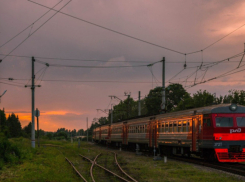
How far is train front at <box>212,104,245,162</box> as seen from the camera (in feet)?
59.4

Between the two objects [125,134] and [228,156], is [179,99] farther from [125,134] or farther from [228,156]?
[228,156]

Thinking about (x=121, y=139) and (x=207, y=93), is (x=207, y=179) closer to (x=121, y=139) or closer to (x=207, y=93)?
(x=121, y=139)

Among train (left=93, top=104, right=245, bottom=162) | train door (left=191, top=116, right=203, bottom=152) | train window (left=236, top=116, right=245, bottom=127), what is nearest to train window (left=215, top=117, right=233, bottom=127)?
train (left=93, top=104, right=245, bottom=162)

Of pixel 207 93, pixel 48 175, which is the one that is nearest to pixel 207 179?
pixel 48 175

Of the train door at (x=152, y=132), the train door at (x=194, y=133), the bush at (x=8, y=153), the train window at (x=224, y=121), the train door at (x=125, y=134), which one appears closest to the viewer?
the train window at (x=224, y=121)

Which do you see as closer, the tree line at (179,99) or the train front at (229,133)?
the train front at (229,133)

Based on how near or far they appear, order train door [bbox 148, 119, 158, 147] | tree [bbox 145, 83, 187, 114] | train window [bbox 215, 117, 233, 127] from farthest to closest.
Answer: tree [bbox 145, 83, 187, 114] → train door [bbox 148, 119, 158, 147] → train window [bbox 215, 117, 233, 127]

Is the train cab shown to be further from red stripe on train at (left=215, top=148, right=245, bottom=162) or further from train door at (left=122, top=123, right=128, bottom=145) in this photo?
train door at (left=122, top=123, right=128, bottom=145)

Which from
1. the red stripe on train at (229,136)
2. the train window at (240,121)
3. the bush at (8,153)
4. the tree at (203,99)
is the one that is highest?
the tree at (203,99)

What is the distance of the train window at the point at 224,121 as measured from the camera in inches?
726

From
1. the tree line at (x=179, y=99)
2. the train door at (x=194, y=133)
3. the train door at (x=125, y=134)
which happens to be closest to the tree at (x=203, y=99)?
the tree line at (x=179, y=99)

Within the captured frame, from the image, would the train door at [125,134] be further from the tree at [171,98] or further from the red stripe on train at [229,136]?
the tree at [171,98]

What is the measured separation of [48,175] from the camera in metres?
15.1

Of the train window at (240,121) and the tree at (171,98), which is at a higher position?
the tree at (171,98)
